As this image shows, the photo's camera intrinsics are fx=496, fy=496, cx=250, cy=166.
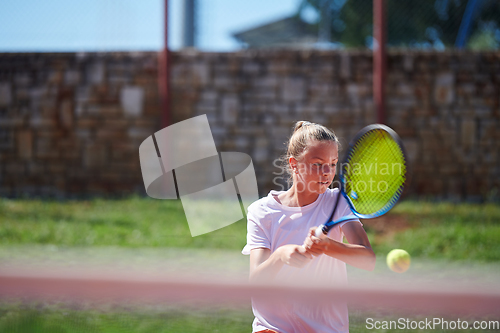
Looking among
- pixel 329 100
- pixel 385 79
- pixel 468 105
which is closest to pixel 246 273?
pixel 329 100

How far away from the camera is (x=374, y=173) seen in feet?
6.81

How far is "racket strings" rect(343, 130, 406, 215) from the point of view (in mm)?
1847

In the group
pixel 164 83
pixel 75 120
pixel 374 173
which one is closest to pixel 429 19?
pixel 164 83

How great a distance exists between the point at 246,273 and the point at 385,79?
356 cm

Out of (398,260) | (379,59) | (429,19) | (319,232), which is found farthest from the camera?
(429,19)

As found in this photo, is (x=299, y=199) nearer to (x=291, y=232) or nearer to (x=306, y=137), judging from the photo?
(x=291, y=232)

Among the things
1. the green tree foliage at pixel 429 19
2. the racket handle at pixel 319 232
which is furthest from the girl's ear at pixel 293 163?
the green tree foliage at pixel 429 19

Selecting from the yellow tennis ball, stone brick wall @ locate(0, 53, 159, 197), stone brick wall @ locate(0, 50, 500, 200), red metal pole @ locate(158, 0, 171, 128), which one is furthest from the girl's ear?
stone brick wall @ locate(0, 53, 159, 197)

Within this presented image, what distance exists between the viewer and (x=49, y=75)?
677cm

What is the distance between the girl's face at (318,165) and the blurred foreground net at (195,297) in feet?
1.36

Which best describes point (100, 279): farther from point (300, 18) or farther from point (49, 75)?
point (300, 18)

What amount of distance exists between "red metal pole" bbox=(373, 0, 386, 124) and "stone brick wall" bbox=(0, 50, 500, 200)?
15 cm

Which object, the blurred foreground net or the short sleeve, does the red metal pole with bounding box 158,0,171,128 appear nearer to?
the blurred foreground net

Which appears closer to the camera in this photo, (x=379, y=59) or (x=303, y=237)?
(x=303, y=237)
